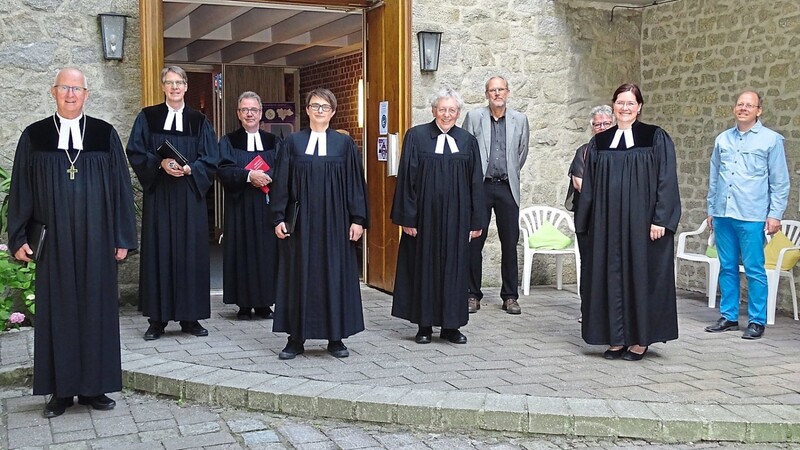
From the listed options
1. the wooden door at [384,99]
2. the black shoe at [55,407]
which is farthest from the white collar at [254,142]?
the black shoe at [55,407]

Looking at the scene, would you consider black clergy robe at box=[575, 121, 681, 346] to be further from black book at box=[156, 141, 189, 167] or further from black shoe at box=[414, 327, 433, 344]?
black book at box=[156, 141, 189, 167]

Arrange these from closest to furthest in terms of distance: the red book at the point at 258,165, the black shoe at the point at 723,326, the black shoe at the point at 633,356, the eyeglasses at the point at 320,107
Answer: the eyeglasses at the point at 320,107 → the black shoe at the point at 633,356 → the black shoe at the point at 723,326 → the red book at the point at 258,165

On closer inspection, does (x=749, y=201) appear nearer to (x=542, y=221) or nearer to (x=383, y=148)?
(x=542, y=221)

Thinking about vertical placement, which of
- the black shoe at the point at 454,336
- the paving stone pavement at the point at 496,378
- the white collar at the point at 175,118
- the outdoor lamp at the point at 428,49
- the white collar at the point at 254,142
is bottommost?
the paving stone pavement at the point at 496,378

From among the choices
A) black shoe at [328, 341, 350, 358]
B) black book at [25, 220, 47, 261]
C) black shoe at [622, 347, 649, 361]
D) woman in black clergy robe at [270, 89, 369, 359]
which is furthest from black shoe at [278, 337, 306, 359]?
black shoe at [622, 347, 649, 361]

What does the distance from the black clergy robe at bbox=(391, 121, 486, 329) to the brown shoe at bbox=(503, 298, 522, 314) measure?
4.15ft

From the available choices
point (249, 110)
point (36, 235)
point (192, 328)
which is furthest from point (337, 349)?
point (249, 110)

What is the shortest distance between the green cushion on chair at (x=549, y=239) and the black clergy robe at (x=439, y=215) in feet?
6.91

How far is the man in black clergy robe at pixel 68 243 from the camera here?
470 cm

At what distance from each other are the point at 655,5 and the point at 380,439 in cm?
640

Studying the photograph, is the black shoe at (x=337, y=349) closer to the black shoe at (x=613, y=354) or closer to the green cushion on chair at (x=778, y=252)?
the black shoe at (x=613, y=354)

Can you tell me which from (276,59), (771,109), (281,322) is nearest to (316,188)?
(281,322)

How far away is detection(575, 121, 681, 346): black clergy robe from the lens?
5707 millimetres

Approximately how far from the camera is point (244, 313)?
717 cm
